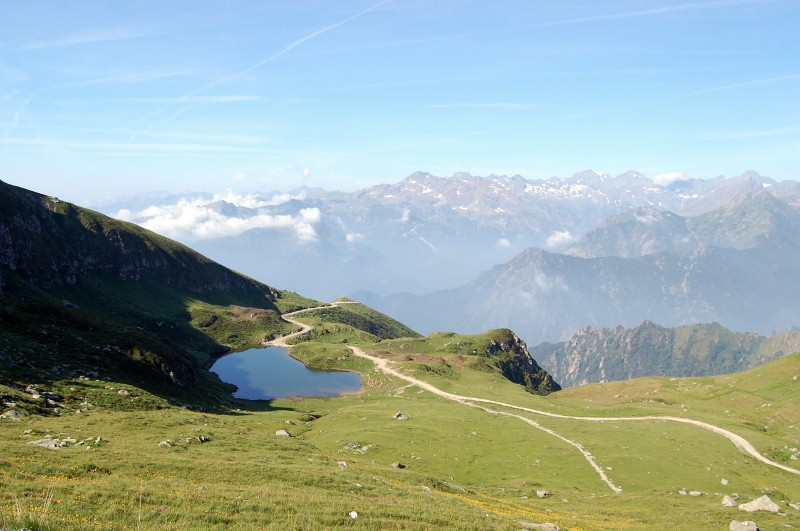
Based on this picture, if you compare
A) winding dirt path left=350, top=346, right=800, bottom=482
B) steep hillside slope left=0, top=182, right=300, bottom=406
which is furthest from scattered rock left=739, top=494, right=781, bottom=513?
steep hillside slope left=0, top=182, right=300, bottom=406

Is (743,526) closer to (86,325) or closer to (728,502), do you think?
(728,502)

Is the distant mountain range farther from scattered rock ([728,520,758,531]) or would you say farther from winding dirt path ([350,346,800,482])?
scattered rock ([728,520,758,531])

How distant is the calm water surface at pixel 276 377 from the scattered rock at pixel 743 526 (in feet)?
326

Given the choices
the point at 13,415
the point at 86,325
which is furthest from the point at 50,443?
the point at 86,325

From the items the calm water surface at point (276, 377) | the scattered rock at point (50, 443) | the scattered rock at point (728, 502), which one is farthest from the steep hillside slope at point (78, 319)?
the scattered rock at point (728, 502)

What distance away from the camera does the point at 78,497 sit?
2412cm

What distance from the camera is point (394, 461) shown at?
211ft

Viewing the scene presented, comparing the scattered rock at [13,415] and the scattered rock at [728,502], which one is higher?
the scattered rock at [728,502]

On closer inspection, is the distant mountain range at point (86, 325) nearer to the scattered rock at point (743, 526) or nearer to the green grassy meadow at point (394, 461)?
the green grassy meadow at point (394, 461)

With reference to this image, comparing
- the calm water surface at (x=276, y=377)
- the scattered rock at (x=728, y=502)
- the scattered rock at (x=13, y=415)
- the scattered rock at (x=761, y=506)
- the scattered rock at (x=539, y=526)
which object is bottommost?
the calm water surface at (x=276, y=377)

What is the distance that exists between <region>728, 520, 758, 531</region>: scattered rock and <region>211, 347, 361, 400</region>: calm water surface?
9949cm

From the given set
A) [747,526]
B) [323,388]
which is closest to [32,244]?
[323,388]

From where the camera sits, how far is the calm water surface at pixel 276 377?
421 feet

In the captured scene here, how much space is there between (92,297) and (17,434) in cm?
14522
